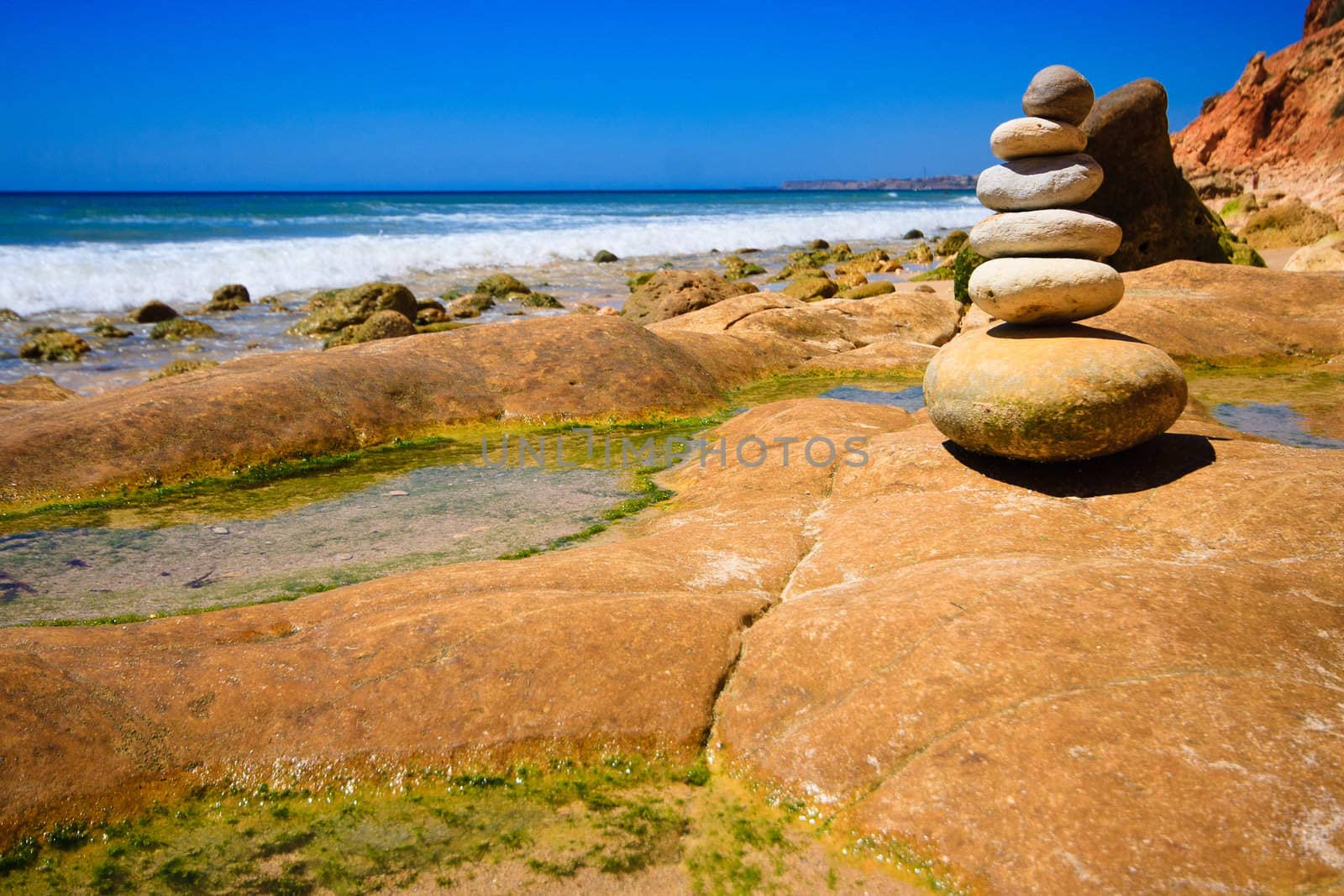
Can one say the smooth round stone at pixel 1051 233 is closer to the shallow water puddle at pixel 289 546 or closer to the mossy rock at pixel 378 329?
the shallow water puddle at pixel 289 546

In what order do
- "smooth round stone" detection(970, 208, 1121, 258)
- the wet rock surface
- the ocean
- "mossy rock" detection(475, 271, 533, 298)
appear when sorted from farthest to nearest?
1. "mossy rock" detection(475, 271, 533, 298)
2. the ocean
3. "smooth round stone" detection(970, 208, 1121, 258)
4. the wet rock surface

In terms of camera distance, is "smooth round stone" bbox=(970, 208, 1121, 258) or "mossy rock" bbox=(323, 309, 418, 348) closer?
"smooth round stone" bbox=(970, 208, 1121, 258)

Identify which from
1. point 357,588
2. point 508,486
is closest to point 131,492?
point 508,486

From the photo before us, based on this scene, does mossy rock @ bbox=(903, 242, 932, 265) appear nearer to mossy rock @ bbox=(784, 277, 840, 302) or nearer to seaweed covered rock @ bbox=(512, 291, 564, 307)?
mossy rock @ bbox=(784, 277, 840, 302)

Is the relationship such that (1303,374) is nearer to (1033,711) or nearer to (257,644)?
(1033,711)

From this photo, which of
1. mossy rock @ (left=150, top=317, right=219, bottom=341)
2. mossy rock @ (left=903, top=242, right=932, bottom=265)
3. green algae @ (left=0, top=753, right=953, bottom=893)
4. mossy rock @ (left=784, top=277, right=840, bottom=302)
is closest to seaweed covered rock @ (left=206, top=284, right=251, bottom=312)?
mossy rock @ (left=150, top=317, right=219, bottom=341)

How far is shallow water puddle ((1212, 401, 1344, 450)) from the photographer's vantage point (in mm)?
8539

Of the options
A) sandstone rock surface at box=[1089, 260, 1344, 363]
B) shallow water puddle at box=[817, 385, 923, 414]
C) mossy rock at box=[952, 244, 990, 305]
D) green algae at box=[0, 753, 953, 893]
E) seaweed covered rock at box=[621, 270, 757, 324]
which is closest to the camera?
green algae at box=[0, 753, 953, 893]

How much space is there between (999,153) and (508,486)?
5.18 meters

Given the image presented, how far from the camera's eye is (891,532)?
566 centimetres

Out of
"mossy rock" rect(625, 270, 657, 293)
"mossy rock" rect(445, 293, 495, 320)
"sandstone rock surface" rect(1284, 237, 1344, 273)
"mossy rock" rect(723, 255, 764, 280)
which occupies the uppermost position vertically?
"sandstone rock surface" rect(1284, 237, 1344, 273)

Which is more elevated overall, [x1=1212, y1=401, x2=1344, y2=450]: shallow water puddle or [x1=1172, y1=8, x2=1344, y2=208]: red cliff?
[x1=1172, y1=8, x2=1344, y2=208]: red cliff

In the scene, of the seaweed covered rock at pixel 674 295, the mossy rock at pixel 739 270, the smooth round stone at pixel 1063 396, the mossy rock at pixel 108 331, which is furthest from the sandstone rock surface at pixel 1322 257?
the mossy rock at pixel 108 331

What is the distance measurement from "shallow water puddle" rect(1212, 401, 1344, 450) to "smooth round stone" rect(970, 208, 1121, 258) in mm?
3265
